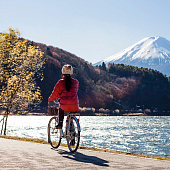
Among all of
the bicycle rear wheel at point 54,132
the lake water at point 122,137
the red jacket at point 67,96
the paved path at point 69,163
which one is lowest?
the lake water at point 122,137

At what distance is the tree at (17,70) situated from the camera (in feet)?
88.9

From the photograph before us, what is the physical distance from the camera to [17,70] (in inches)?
1092

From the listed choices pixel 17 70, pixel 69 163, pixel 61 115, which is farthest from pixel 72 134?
pixel 17 70

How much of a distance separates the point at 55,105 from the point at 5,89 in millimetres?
19447

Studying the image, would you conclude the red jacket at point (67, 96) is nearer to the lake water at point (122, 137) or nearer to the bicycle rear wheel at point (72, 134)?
the bicycle rear wheel at point (72, 134)

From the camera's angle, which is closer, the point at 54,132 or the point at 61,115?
the point at 61,115

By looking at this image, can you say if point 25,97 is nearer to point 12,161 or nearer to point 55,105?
point 55,105

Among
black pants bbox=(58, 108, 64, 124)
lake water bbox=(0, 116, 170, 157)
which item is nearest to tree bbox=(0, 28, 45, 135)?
lake water bbox=(0, 116, 170, 157)

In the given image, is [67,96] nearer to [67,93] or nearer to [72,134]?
[67,93]

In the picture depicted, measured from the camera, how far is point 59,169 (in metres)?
6.30

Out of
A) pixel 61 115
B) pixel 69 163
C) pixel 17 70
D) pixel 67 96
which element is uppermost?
pixel 17 70

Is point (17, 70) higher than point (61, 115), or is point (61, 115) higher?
point (17, 70)

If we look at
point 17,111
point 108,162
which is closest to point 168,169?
point 108,162

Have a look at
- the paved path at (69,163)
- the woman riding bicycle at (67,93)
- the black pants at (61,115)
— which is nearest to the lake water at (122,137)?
the black pants at (61,115)
